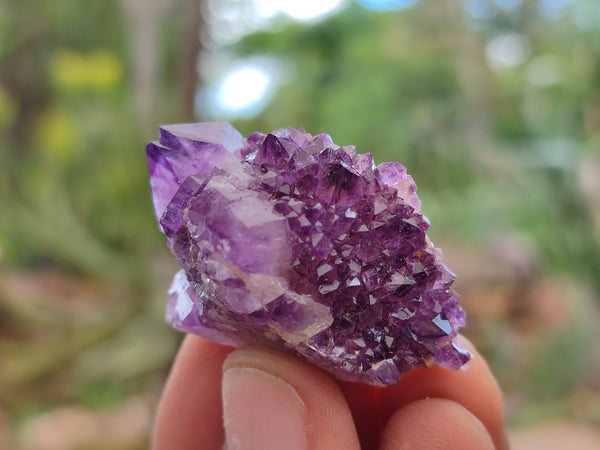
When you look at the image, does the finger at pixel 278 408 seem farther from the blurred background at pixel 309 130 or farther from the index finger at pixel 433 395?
the blurred background at pixel 309 130

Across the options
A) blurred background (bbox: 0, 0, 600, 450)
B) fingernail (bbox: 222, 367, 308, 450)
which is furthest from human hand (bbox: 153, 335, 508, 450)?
blurred background (bbox: 0, 0, 600, 450)

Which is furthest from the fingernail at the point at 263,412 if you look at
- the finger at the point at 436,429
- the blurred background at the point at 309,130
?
the blurred background at the point at 309,130

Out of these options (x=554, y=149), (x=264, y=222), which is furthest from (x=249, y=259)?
(x=554, y=149)

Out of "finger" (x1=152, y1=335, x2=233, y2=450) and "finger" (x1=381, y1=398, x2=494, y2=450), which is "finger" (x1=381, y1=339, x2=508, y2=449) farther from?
"finger" (x1=152, y1=335, x2=233, y2=450)

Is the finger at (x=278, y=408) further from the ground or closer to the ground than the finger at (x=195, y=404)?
further from the ground

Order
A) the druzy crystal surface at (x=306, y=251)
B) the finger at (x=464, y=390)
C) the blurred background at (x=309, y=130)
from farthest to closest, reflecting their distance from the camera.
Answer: the blurred background at (x=309, y=130), the finger at (x=464, y=390), the druzy crystal surface at (x=306, y=251)

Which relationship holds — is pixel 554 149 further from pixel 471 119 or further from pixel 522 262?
pixel 522 262
